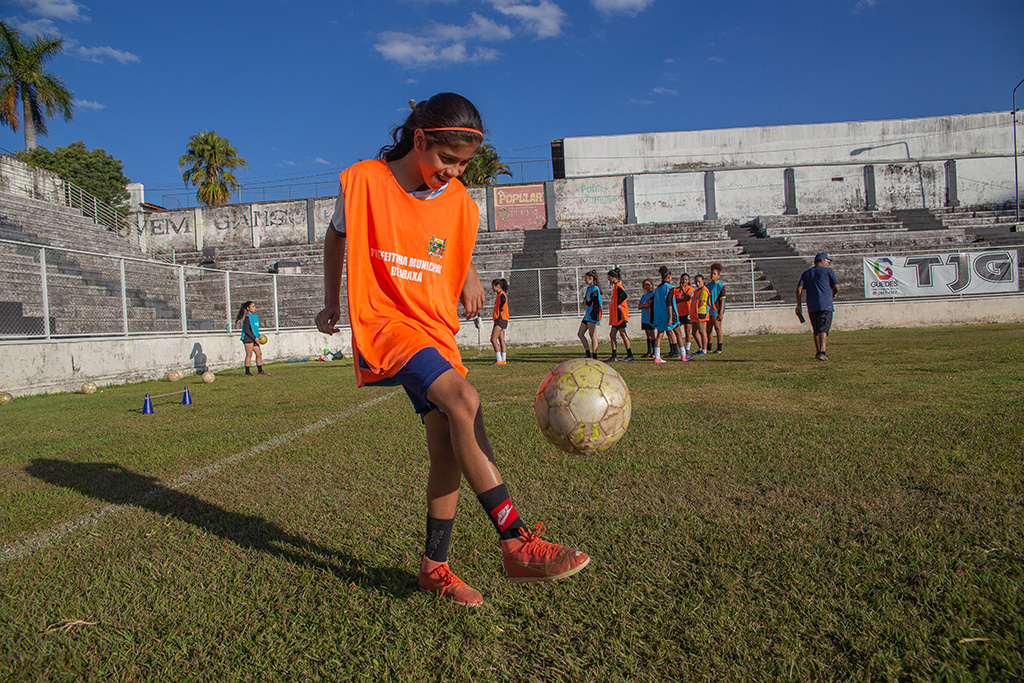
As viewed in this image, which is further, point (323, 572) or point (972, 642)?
point (323, 572)

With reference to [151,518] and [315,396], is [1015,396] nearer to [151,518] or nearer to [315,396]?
[151,518]

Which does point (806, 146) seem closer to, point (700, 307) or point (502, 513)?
point (700, 307)

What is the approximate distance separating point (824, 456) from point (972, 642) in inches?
95.1

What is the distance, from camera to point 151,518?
136 inches

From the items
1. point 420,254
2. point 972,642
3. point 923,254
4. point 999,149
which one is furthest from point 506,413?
point 999,149

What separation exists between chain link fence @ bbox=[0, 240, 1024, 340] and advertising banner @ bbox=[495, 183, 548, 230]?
11229 millimetres

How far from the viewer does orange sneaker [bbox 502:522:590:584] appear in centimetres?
229

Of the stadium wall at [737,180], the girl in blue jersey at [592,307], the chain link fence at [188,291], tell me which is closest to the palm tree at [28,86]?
the stadium wall at [737,180]

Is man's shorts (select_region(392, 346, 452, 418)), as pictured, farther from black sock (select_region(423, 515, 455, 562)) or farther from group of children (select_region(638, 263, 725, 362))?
group of children (select_region(638, 263, 725, 362))

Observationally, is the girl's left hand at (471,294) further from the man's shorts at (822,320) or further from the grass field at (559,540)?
the man's shorts at (822,320)

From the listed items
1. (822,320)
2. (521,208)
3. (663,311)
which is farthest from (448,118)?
(521,208)

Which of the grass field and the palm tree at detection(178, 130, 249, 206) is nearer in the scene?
the grass field

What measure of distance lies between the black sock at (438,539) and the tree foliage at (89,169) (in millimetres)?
57265

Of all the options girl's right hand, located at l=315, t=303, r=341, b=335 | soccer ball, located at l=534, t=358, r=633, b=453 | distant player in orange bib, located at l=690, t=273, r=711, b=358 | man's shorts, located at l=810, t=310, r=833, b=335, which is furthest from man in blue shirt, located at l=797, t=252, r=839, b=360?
girl's right hand, located at l=315, t=303, r=341, b=335
